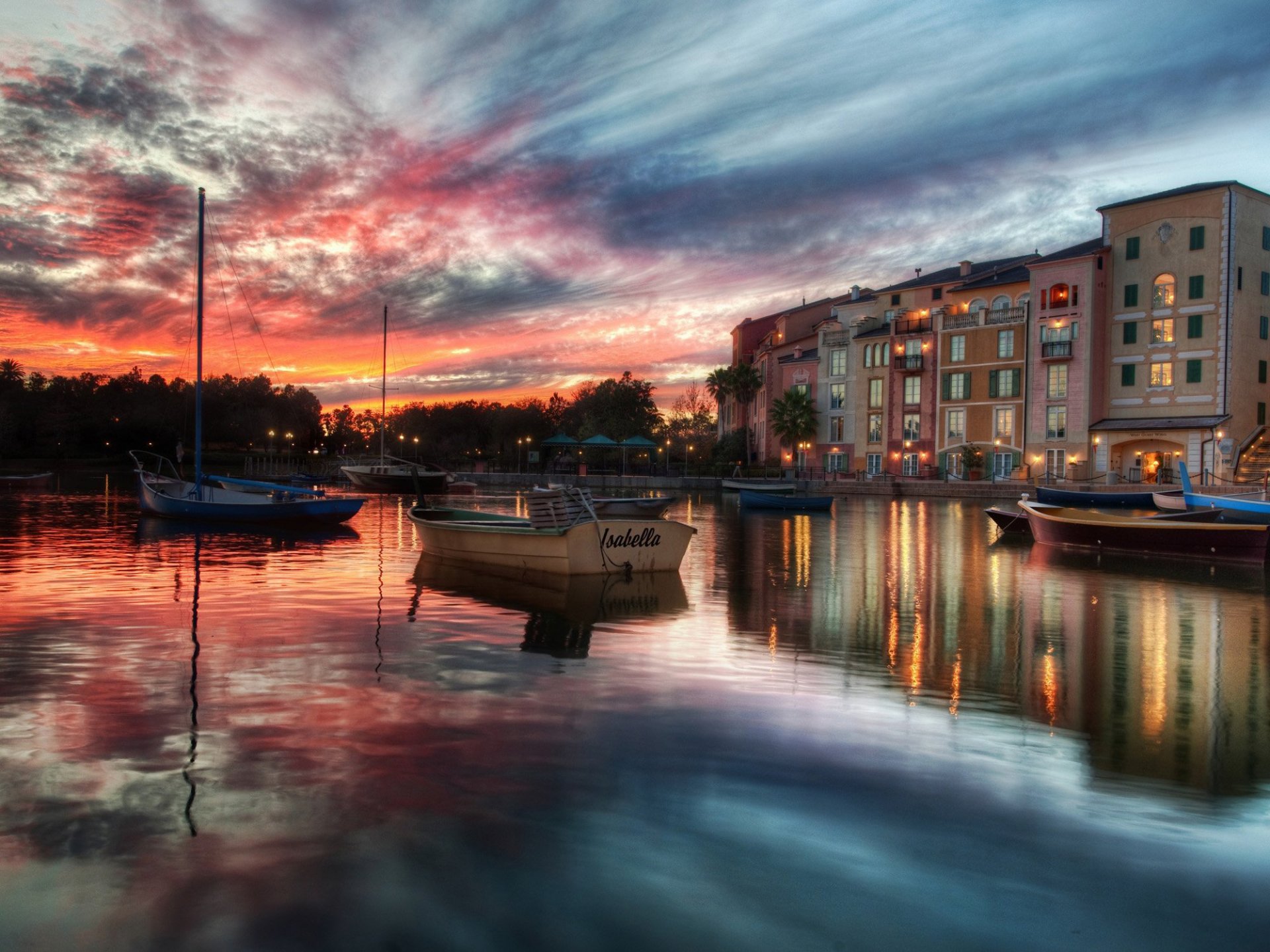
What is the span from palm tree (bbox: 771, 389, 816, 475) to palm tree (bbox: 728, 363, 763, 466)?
32.0 feet

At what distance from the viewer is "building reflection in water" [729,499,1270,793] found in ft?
23.0

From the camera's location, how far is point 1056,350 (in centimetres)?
5531

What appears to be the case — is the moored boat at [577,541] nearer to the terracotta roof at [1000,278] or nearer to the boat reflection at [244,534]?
the boat reflection at [244,534]

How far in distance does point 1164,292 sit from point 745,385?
120 ft

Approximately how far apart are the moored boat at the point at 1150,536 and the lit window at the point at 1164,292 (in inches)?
1362


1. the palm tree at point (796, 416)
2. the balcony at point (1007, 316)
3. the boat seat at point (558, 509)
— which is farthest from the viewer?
the palm tree at point (796, 416)

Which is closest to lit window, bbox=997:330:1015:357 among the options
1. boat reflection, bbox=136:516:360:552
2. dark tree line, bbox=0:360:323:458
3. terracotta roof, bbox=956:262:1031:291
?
terracotta roof, bbox=956:262:1031:291

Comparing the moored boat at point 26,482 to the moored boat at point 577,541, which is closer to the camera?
the moored boat at point 577,541

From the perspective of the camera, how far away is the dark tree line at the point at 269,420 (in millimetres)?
92062

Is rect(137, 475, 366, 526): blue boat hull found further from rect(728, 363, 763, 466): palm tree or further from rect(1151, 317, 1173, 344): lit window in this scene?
rect(728, 363, 763, 466): palm tree

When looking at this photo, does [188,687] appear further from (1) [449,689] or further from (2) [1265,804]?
(2) [1265,804]

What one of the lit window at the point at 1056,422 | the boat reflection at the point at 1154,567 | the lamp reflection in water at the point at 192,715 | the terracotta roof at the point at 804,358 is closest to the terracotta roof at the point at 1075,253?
the lit window at the point at 1056,422

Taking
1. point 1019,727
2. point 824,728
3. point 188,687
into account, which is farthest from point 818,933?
point 188,687

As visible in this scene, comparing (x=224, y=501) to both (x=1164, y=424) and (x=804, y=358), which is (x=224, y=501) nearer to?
(x=1164, y=424)
